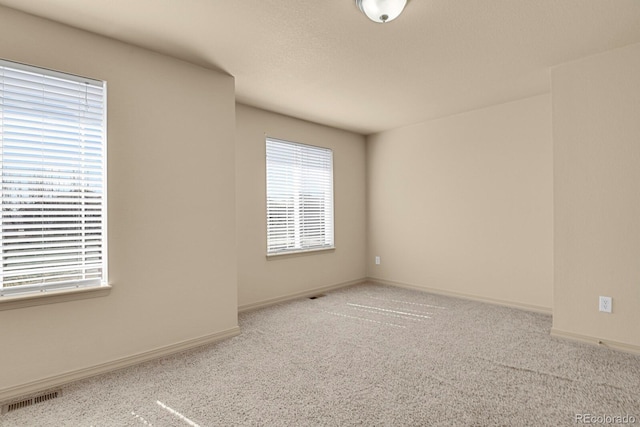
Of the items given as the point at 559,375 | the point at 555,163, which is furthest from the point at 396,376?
the point at 555,163

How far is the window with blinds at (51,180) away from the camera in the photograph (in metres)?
2.19

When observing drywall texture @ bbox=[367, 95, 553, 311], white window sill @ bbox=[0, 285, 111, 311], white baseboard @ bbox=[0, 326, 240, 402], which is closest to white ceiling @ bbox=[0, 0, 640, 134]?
drywall texture @ bbox=[367, 95, 553, 311]

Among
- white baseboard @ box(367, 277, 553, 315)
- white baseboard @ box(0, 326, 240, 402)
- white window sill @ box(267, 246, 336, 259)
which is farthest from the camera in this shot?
white window sill @ box(267, 246, 336, 259)

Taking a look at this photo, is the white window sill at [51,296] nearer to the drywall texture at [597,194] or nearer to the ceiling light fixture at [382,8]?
the ceiling light fixture at [382,8]

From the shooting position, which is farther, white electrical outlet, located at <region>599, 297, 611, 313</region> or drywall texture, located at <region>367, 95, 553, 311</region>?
drywall texture, located at <region>367, 95, 553, 311</region>

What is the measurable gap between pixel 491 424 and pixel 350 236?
12.2 feet

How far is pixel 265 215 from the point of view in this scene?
14.1 ft

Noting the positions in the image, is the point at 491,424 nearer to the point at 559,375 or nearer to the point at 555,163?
the point at 559,375

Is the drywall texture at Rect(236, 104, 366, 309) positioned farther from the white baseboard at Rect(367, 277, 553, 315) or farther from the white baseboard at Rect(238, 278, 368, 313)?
the white baseboard at Rect(367, 277, 553, 315)

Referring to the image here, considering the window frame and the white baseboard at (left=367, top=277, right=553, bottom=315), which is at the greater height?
the window frame

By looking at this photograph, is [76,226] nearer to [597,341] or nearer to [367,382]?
[367,382]

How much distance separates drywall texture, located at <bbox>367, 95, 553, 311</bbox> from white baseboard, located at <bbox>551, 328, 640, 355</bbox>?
79cm

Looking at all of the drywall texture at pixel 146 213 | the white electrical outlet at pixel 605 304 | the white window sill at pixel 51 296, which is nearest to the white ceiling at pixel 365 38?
the drywall texture at pixel 146 213

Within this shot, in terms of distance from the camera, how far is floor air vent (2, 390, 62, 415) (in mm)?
2047
